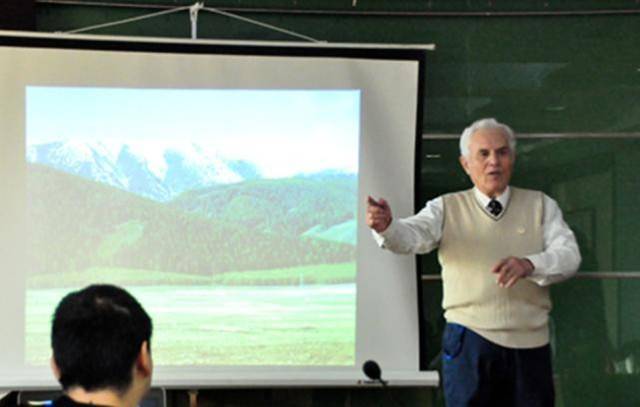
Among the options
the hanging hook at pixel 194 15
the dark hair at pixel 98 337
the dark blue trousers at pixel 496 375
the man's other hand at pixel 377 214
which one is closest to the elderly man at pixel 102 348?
the dark hair at pixel 98 337

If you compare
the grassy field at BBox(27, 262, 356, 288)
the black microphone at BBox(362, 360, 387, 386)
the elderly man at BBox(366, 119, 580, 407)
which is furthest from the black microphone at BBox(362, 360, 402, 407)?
the grassy field at BBox(27, 262, 356, 288)

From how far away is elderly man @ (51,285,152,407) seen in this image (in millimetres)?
1438

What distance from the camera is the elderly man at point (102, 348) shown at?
4.72ft

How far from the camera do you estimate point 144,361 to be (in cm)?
147

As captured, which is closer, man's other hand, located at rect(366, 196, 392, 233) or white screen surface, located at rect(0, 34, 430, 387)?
man's other hand, located at rect(366, 196, 392, 233)

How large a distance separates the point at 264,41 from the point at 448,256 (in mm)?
1448

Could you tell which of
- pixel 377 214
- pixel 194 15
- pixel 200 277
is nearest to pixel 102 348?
pixel 377 214

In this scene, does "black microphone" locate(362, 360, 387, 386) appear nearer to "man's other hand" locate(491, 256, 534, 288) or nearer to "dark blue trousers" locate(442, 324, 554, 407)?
"dark blue trousers" locate(442, 324, 554, 407)

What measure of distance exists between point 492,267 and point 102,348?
1.87 metres

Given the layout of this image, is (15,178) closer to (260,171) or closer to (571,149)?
(260,171)

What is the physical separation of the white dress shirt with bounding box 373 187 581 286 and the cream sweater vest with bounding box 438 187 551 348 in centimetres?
3

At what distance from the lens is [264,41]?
3.87m

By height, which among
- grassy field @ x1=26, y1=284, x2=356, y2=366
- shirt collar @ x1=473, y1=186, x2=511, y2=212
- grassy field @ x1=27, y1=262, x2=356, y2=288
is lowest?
grassy field @ x1=26, y1=284, x2=356, y2=366

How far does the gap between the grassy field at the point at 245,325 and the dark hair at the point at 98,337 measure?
210 cm
